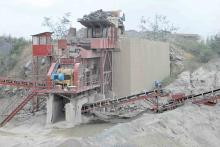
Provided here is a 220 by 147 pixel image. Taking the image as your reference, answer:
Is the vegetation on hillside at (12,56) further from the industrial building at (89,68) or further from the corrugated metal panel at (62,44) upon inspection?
the corrugated metal panel at (62,44)

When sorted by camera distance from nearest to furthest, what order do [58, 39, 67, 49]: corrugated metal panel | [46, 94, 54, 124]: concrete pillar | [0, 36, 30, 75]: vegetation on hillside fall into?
[46, 94, 54, 124]: concrete pillar < [58, 39, 67, 49]: corrugated metal panel < [0, 36, 30, 75]: vegetation on hillside

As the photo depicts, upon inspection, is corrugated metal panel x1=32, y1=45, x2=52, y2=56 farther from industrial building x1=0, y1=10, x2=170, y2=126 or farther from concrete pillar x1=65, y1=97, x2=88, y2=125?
concrete pillar x1=65, y1=97, x2=88, y2=125

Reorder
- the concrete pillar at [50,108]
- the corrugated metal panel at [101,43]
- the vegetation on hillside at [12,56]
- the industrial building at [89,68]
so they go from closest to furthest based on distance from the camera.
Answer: the industrial building at [89,68] → the concrete pillar at [50,108] → the corrugated metal panel at [101,43] → the vegetation on hillside at [12,56]

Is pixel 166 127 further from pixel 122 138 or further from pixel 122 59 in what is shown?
pixel 122 59

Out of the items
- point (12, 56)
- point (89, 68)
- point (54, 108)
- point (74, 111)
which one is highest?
point (12, 56)

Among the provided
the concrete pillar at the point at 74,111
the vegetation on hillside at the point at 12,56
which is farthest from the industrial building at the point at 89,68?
the vegetation on hillside at the point at 12,56

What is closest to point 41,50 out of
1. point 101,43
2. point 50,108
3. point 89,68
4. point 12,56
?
point 89,68

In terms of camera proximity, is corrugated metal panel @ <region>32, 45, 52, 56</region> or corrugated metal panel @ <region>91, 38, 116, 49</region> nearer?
corrugated metal panel @ <region>32, 45, 52, 56</region>

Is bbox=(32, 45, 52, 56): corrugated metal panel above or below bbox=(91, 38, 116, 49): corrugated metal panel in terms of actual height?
below

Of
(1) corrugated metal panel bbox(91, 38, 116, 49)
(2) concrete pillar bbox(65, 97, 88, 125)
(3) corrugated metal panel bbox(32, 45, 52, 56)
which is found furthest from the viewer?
(1) corrugated metal panel bbox(91, 38, 116, 49)

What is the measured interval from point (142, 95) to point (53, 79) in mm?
7430

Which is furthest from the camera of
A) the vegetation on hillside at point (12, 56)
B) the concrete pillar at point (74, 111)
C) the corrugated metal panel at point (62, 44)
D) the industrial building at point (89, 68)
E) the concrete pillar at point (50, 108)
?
the vegetation on hillside at point (12, 56)

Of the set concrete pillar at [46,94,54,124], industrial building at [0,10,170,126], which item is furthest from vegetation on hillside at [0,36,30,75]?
concrete pillar at [46,94,54,124]

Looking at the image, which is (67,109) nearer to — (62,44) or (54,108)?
(54,108)
